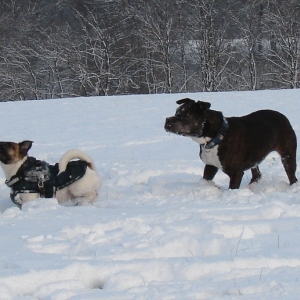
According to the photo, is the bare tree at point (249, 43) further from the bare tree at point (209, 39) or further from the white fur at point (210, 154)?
the white fur at point (210, 154)

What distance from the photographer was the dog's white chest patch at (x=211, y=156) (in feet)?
19.8

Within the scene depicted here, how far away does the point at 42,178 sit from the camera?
227 inches

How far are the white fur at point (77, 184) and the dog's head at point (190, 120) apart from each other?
1088mm

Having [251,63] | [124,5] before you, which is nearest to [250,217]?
[251,63]

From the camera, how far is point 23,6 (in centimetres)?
3628

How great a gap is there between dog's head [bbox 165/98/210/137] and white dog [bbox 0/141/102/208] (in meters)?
1.14

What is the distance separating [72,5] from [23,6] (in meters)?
4.17

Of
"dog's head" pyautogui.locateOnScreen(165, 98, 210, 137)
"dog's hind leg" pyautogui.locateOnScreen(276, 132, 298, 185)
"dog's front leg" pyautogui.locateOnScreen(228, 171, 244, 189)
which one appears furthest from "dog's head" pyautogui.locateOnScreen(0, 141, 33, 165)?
"dog's hind leg" pyautogui.locateOnScreen(276, 132, 298, 185)

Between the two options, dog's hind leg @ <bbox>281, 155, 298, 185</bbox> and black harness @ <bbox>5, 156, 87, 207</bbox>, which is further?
dog's hind leg @ <bbox>281, 155, 298, 185</bbox>

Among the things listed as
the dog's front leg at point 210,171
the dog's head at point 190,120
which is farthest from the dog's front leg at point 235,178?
the dog's head at point 190,120

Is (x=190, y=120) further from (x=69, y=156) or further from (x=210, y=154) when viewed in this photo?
(x=69, y=156)

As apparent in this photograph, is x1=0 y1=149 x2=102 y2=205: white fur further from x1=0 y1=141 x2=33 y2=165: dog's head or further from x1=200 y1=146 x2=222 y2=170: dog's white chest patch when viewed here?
x1=200 y1=146 x2=222 y2=170: dog's white chest patch

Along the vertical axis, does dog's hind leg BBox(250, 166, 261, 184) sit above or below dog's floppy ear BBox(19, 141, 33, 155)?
below

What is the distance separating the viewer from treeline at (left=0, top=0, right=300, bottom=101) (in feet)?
108
